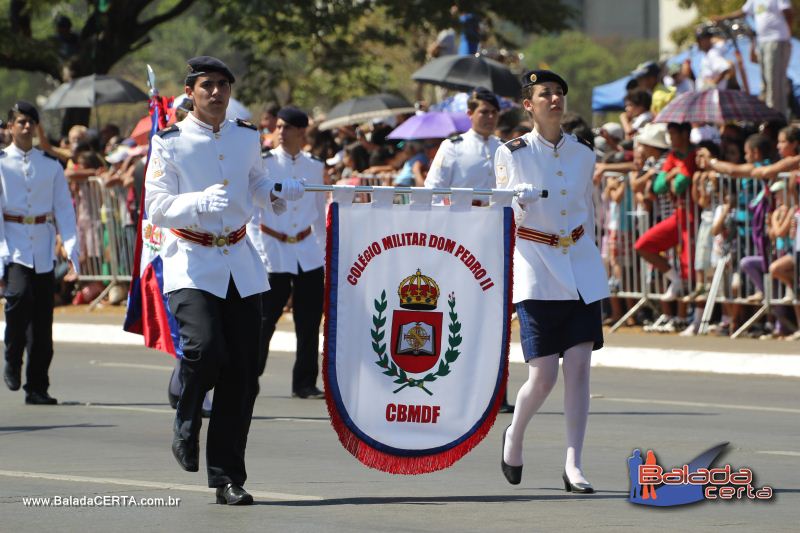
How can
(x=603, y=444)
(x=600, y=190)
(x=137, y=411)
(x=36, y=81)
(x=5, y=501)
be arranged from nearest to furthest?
(x=5, y=501) → (x=603, y=444) → (x=137, y=411) → (x=600, y=190) → (x=36, y=81)

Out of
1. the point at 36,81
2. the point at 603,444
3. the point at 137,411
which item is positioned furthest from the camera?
the point at 36,81

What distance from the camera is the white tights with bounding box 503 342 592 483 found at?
29.5 feet

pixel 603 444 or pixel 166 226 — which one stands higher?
pixel 166 226

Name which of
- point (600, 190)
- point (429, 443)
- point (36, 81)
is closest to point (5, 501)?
point (429, 443)

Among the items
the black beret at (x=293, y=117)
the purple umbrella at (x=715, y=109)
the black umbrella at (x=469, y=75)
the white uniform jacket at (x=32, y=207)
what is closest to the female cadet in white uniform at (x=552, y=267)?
the black beret at (x=293, y=117)

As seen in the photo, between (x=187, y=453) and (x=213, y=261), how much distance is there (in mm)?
930

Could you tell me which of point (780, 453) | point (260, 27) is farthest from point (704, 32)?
point (780, 453)

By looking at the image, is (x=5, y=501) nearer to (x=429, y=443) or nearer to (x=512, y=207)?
(x=429, y=443)

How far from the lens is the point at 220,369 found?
8.61m

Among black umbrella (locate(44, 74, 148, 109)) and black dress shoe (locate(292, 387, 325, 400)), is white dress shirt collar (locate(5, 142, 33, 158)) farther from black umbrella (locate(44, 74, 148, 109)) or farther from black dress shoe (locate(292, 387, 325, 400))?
black umbrella (locate(44, 74, 148, 109))

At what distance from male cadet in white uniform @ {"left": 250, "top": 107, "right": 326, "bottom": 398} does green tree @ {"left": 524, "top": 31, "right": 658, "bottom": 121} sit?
298 ft

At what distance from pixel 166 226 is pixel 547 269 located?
1.92 meters

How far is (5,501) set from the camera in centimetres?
860

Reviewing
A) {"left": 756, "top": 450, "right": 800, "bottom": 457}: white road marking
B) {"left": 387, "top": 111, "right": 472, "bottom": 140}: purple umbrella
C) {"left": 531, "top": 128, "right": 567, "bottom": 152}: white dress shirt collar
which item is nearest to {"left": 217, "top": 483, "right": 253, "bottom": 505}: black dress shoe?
{"left": 531, "top": 128, "right": 567, "bottom": 152}: white dress shirt collar
